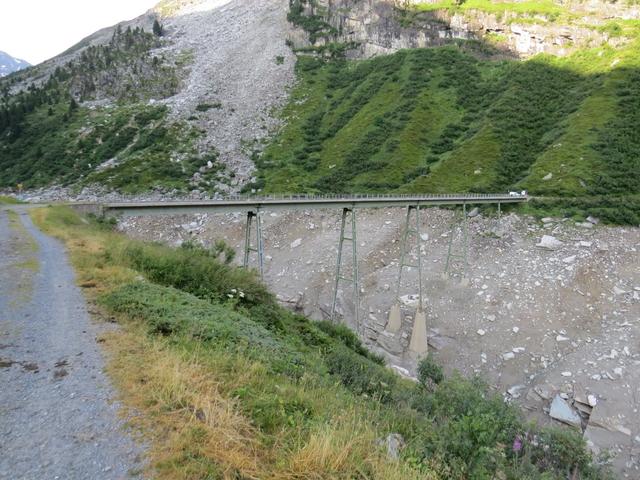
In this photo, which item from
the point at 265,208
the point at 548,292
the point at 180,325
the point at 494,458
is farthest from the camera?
the point at 548,292

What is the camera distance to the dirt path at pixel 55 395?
4996 millimetres

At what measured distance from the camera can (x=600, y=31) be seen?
289 ft

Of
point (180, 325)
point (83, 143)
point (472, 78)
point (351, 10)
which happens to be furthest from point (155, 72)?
point (180, 325)

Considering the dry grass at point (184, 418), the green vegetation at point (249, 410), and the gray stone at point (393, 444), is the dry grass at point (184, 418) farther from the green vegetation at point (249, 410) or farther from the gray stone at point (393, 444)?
the gray stone at point (393, 444)

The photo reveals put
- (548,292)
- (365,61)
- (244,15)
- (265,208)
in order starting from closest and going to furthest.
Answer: (265,208), (548,292), (365,61), (244,15)

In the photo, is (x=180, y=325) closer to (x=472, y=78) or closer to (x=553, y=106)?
(x=553, y=106)

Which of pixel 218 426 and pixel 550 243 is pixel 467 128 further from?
pixel 218 426

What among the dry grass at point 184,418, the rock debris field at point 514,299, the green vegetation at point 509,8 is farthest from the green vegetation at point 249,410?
the green vegetation at point 509,8

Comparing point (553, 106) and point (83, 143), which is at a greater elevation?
point (553, 106)

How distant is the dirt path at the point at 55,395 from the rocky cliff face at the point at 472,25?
110m

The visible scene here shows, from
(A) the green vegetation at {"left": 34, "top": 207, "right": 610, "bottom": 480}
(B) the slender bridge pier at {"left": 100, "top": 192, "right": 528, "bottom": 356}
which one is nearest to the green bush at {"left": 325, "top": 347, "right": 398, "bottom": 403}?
(A) the green vegetation at {"left": 34, "top": 207, "right": 610, "bottom": 480}

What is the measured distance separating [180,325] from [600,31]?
113351mm

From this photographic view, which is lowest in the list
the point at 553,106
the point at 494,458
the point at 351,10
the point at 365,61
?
the point at 494,458

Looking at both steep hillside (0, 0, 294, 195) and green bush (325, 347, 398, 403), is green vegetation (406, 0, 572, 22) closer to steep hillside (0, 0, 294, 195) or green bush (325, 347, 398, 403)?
steep hillside (0, 0, 294, 195)
